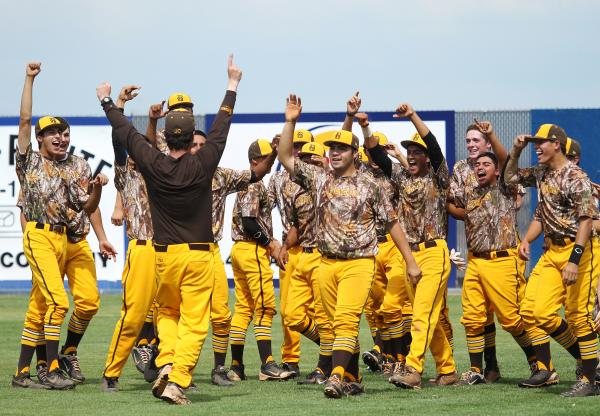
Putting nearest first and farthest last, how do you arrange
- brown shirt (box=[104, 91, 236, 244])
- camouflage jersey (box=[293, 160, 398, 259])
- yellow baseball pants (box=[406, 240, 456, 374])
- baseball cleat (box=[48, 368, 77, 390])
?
brown shirt (box=[104, 91, 236, 244]) → camouflage jersey (box=[293, 160, 398, 259]) → yellow baseball pants (box=[406, 240, 456, 374]) → baseball cleat (box=[48, 368, 77, 390])

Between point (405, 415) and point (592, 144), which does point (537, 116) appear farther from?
point (405, 415)

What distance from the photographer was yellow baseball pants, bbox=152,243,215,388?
961cm

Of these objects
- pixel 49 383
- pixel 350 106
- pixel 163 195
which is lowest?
pixel 49 383

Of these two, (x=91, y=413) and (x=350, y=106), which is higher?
(x=350, y=106)

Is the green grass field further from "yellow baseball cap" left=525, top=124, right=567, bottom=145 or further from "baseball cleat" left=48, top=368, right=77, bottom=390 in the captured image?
"yellow baseball cap" left=525, top=124, right=567, bottom=145

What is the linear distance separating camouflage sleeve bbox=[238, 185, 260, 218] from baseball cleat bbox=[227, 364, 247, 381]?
158cm

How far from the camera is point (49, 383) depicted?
11.0 metres

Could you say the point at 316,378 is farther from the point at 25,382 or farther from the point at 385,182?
the point at 25,382

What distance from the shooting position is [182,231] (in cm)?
969

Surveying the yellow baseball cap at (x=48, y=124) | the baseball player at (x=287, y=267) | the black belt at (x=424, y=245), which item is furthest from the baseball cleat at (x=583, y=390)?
the yellow baseball cap at (x=48, y=124)

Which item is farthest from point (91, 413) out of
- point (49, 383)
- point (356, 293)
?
point (356, 293)

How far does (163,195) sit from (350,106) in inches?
80.6

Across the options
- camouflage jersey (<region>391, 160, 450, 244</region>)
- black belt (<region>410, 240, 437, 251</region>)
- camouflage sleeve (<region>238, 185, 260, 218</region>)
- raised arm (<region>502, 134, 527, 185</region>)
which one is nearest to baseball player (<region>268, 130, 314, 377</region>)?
camouflage sleeve (<region>238, 185, 260, 218</region>)

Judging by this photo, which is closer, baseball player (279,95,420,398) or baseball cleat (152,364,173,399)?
baseball cleat (152,364,173,399)
